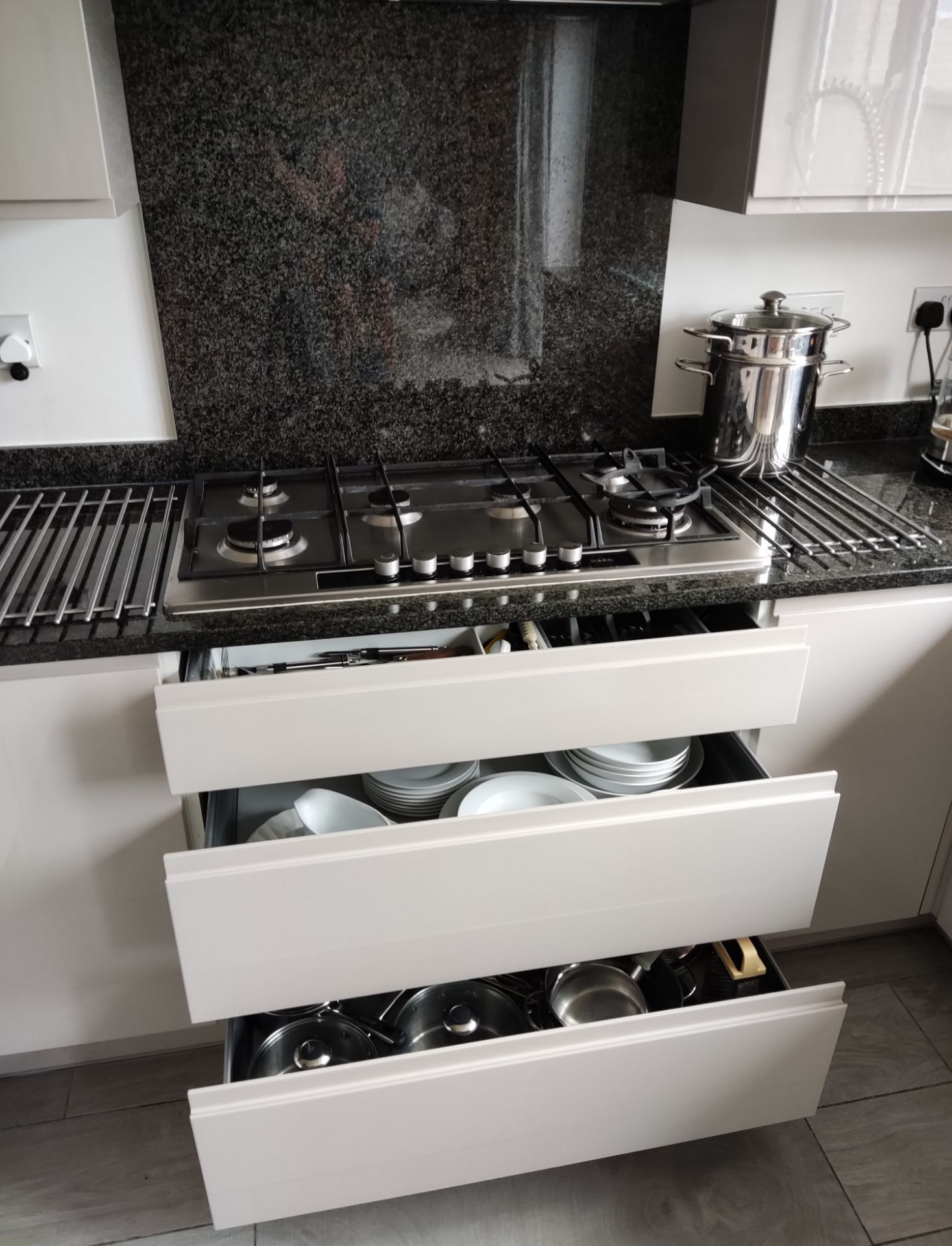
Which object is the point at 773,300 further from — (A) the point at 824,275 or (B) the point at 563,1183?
(B) the point at 563,1183

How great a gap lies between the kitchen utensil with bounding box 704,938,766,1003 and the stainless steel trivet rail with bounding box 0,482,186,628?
92 centimetres

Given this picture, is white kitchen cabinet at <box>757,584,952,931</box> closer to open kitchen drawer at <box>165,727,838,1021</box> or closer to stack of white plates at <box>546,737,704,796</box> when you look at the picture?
stack of white plates at <box>546,737,704,796</box>

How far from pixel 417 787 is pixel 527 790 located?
0.16 meters

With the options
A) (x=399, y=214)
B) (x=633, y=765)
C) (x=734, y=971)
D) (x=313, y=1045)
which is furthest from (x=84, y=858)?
(x=399, y=214)

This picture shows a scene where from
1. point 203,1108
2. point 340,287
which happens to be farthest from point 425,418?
point 203,1108

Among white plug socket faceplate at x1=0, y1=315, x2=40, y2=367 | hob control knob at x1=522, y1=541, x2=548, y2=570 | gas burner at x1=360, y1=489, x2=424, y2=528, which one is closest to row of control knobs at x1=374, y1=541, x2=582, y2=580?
hob control knob at x1=522, y1=541, x2=548, y2=570

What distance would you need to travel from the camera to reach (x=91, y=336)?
5.18 feet

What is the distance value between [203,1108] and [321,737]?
17.2 inches

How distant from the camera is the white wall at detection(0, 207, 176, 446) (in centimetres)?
152

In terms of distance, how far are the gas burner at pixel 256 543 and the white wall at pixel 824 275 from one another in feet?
2.44

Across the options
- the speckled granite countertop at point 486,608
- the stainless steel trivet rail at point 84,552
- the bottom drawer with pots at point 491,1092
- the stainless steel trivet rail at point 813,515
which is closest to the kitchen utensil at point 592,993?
the bottom drawer with pots at point 491,1092

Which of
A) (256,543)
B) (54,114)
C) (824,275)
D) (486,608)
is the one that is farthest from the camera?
(824,275)

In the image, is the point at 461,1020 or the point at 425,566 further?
the point at 461,1020

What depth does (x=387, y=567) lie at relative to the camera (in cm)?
134
